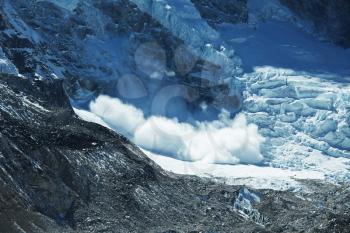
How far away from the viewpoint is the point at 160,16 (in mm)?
102625

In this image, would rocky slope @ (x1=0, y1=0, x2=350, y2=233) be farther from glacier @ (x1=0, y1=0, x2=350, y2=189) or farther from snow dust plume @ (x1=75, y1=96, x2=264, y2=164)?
snow dust plume @ (x1=75, y1=96, x2=264, y2=164)

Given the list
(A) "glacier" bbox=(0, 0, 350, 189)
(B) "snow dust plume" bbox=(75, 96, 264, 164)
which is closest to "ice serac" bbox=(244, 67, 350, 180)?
(A) "glacier" bbox=(0, 0, 350, 189)

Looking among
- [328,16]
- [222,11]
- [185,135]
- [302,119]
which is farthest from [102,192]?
[328,16]

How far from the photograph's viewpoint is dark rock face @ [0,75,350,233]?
6134 centimetres

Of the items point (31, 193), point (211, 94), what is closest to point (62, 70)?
point (211, 94)

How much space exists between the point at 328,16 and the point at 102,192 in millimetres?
62673

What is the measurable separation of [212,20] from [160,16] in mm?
12894

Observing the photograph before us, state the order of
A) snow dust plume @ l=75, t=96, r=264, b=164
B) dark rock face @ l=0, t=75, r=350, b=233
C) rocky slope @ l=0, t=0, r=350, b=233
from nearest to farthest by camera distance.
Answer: dark rock face @ l=0, t=75, r=350, b=233, rocky slope @ l=0, t=0, r=350, b=233, snow dust plume @ l=75, t=96, r=264, b=164

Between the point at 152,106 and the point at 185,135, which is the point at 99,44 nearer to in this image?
the point at 152,106

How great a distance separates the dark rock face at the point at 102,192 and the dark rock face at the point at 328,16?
150 feet

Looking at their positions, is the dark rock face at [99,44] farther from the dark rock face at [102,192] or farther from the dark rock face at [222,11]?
the dark rock face at [102,192]

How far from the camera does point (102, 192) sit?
66250 millimetres

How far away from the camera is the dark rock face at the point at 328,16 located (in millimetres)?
119312

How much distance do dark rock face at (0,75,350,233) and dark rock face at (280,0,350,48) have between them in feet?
150
